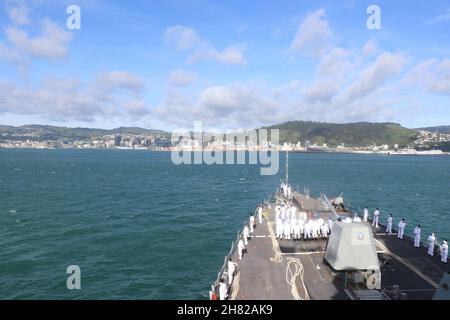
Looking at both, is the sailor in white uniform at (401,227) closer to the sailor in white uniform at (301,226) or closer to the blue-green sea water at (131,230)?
the sailor in white uniform at (301,226)

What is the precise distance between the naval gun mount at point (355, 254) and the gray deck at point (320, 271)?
86cm

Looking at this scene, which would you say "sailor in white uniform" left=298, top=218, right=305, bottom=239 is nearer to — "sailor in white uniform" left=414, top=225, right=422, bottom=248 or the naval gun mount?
the naval gun mount

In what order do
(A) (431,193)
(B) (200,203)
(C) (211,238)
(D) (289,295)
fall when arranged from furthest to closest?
1. (A) (431,193)
2. (B) (200,203)
3. (C) (211,238)
4. (D) (289,295)

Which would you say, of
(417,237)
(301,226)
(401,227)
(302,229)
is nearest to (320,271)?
(301,226)

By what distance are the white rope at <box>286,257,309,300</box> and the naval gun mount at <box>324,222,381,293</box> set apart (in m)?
2.20

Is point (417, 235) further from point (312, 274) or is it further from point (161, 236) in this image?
point (161, 236)

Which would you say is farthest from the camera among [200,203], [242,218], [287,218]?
[200,203]

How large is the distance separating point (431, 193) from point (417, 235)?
→ 235 feet

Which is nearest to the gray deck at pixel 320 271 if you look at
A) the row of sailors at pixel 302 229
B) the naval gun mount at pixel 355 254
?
the row of sailors at pixel 302 229

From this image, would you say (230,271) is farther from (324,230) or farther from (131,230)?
(131,230)

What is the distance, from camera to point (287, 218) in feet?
106

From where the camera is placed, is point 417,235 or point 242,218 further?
point 242,218

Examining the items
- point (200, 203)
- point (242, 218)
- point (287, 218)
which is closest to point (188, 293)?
→ point (287, 218)

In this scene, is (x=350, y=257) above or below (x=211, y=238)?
above
